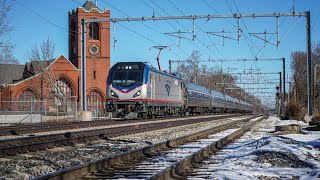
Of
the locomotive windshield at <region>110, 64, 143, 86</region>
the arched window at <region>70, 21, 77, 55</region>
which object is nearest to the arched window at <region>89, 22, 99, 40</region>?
the arched window at <region>70, 21, 77, 55</region>

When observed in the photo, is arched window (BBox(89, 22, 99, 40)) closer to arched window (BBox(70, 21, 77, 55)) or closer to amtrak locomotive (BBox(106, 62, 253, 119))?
arched window (BBox(70, 21, 77, 55))

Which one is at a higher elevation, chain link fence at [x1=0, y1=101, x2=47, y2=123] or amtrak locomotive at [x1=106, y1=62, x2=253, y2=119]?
amtrak locomotive at [x1=106, y1=62, x2=253, y2=119]

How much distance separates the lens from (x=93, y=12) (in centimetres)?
7319

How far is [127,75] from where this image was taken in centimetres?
2858

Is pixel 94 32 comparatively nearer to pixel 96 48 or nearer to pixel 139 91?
pixel 96 48

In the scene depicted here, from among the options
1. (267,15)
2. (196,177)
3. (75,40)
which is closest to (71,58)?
(75,40)

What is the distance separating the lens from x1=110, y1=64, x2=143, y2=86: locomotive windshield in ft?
93.0

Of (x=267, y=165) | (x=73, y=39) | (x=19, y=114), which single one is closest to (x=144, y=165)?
(x=267, y=165)

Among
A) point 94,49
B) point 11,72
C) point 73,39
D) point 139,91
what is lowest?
point 139,91

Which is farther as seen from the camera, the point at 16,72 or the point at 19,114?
the point at 16,72

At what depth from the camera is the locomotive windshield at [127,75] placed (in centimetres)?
2834

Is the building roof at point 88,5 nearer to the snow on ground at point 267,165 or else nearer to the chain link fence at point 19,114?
the chain link fence at point 19,114

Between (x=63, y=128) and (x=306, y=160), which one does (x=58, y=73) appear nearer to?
(x=63, y=128)

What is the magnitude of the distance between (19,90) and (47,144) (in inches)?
2236
